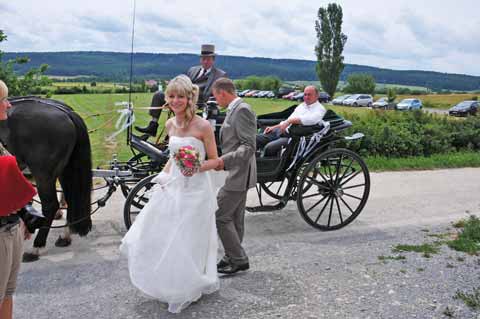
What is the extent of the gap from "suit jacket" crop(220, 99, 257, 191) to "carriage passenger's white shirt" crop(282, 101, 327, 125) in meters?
1.79

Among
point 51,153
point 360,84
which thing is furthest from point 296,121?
point 360,84

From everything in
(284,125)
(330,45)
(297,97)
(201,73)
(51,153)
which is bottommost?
(297,97)

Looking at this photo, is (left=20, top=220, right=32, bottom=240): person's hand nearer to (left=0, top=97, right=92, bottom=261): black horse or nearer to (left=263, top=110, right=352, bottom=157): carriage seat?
(left=0, top=97, right=92, bottom=261): black horse

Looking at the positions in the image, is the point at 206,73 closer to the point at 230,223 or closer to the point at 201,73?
the point at 201,73

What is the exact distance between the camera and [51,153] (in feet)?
16.7

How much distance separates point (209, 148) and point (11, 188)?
5.94ft

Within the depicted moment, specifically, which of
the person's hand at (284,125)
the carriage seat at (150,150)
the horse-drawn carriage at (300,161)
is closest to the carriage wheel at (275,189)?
the horse-drawn carriage at (300,161)

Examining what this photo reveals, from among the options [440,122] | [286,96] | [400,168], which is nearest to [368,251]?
[400,168]

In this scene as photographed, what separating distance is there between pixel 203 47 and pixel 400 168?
19.2 ft

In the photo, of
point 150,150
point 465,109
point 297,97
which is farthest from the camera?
point 297,97

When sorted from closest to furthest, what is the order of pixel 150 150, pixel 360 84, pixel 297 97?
pixel 150 150
pixel 297 97
pixel 360 84

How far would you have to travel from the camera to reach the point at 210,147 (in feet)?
13.4

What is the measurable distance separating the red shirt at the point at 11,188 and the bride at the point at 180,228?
1362mm

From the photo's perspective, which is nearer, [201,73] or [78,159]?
[78,159]
